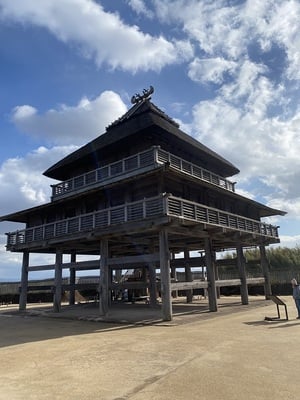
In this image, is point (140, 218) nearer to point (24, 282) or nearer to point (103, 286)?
point (103, 286)

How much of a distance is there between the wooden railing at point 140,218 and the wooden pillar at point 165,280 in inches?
46.1

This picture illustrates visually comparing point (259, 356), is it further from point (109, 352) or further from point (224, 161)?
point (224, 161)

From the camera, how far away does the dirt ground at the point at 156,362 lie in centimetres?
492

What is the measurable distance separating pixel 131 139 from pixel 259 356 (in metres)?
13.5

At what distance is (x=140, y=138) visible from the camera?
17.9m

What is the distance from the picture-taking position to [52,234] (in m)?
18.3

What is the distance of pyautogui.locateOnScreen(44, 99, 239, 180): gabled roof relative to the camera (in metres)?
17.6

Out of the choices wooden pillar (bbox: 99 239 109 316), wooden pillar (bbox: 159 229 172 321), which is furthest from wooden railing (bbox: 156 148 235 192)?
wooden pillar (bbox: 99 239 109 316)

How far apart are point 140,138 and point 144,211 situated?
221 inches

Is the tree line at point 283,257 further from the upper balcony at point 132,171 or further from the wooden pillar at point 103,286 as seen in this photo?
the wooden pillar at point 103,286

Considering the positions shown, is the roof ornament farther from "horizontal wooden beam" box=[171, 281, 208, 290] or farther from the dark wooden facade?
"horizontal wooden beam" box=[171, 281, 208, 290]

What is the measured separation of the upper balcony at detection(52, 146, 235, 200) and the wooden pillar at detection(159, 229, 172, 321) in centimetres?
320

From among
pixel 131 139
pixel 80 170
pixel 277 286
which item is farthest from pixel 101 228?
pixel 277 286

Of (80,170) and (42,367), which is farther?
(80,170)
